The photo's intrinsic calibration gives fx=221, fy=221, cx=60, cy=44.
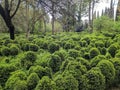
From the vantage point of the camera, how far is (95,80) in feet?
15.4

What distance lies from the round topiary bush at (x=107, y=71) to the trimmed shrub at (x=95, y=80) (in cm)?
34

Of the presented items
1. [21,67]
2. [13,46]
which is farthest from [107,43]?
[21,67]

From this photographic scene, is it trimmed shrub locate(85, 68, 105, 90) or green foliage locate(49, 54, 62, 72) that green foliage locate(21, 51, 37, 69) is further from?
trimmed shrub locate(85, 68, 105, 90)

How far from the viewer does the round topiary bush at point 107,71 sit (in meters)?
5.16

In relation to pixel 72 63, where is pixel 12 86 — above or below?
below

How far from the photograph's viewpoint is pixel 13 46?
8094 millimetres

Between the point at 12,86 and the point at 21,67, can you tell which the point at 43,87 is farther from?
the point at 21,67

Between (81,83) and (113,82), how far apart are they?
1.25 m

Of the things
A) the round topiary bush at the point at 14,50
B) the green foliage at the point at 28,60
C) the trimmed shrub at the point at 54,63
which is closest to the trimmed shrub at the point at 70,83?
the trimmed shrub at the point at 54,63

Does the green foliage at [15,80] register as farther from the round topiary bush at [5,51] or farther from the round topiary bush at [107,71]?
the round topiary bush at [5,51]

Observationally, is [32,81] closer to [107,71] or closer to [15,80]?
[15,80]

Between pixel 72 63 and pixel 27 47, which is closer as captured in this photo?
pixel 72 63

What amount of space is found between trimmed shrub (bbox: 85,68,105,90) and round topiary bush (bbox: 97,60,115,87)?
0.34 meters

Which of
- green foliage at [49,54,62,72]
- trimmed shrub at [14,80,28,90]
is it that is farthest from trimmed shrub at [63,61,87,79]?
green foliage at [49,54,62,72]
